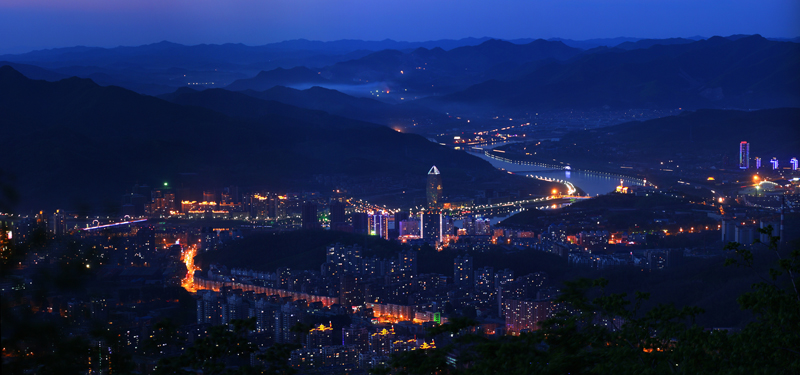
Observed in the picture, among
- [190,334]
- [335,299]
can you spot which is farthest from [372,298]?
[190,334]

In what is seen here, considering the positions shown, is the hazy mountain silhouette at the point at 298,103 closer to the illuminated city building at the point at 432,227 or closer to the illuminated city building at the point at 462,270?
the illuminated city building at the point at 432,227

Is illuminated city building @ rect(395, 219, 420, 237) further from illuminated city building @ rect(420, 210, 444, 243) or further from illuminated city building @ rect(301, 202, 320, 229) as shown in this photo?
illuminated city building @ rect(301, 202, 320, 229)

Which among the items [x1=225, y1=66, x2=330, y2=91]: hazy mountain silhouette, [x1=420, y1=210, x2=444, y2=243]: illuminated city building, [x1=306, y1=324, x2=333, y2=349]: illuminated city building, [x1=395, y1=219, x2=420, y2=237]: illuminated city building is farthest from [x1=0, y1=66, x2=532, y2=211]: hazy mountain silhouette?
[x1=225, y1=66, x2=330, y2=91]: hazy mountain silhouette

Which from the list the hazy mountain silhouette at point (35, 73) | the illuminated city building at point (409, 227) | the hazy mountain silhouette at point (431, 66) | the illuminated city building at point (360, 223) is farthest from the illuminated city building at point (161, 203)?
the hazy mountain silhouette at point (431, 66)

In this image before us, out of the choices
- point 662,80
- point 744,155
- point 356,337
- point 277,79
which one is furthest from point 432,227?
point 662,80

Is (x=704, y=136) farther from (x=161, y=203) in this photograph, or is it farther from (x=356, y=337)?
(x=356, y=337)
